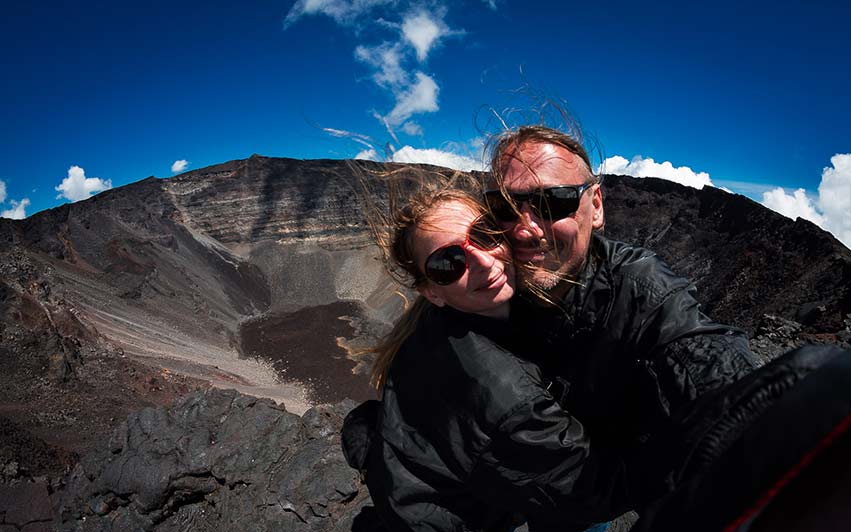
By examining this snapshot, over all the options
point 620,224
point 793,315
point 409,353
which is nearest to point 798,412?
point 409,353

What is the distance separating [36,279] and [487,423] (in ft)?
89.0

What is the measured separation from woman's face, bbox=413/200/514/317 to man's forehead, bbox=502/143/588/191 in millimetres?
218

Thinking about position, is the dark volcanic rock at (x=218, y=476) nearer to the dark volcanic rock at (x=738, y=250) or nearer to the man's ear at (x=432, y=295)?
the man's ear at (x=432, y=295)

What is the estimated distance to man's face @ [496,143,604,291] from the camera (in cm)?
195

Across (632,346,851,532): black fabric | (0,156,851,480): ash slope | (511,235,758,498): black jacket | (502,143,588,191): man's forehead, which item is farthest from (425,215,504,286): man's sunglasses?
(632,346,851,532): black fabric

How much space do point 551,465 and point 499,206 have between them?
3.22ft

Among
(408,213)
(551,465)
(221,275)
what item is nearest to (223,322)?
(221,275)

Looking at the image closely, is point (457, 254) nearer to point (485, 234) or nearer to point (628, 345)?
point (485, 234)

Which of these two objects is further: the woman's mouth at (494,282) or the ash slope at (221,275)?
the ash slope at (221,275)

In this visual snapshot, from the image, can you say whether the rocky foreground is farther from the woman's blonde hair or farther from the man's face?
the man's face

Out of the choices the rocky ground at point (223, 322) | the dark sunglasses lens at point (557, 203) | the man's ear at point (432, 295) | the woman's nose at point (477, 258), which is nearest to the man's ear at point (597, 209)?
the dark sunglasses lens at point (557, 203)

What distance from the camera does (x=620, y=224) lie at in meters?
36.4

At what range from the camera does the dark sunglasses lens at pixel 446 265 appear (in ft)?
6.24

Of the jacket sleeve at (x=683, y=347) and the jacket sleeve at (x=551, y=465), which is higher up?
the jacket sleeve at (x=683, y=347)
